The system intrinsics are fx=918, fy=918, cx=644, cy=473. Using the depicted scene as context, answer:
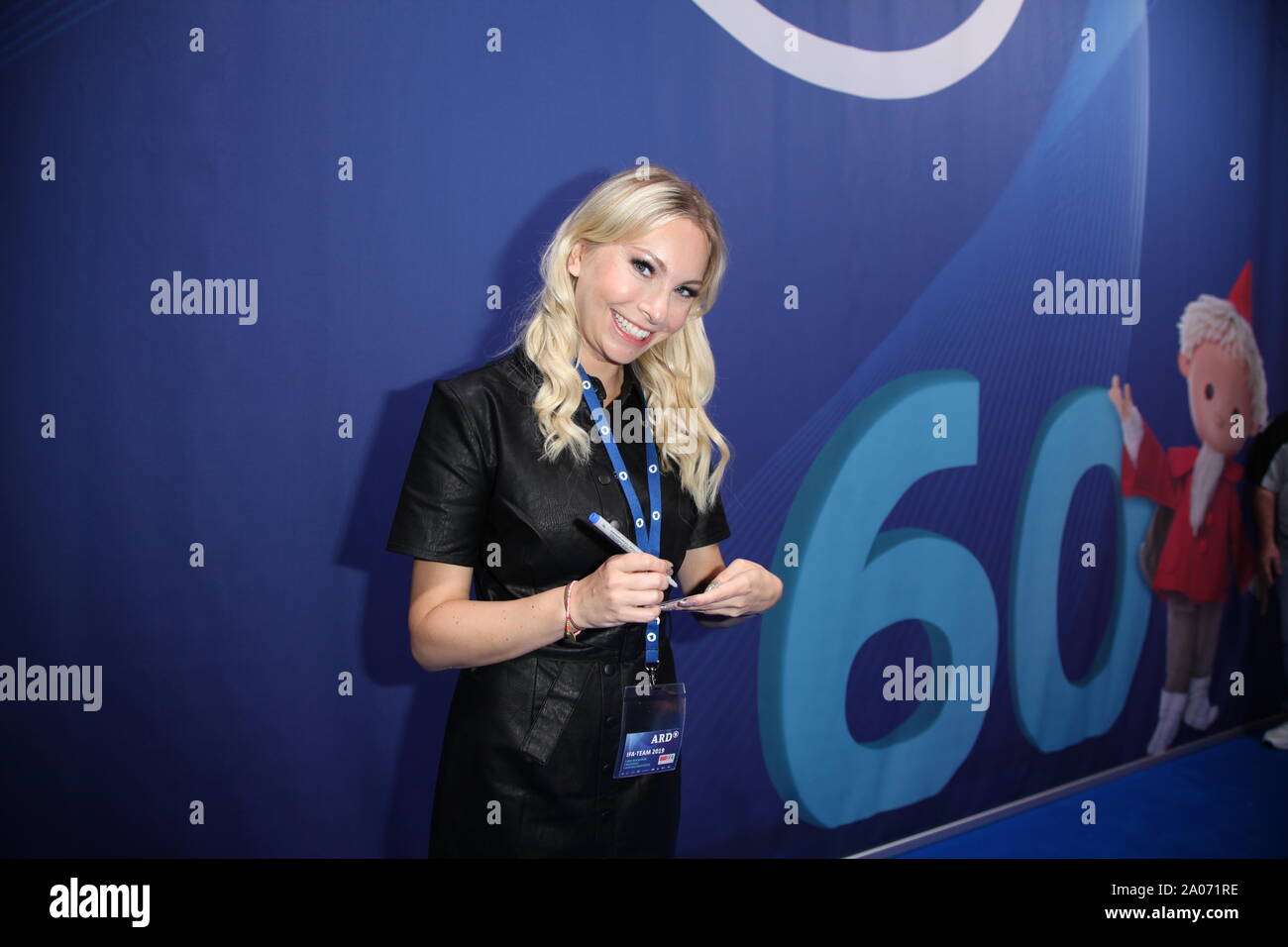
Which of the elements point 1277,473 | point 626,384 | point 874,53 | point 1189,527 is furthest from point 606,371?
point 1277,473

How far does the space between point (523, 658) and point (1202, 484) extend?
13.1ft

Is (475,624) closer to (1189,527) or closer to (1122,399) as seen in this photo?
(1122,399)

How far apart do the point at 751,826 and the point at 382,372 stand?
1980 mm

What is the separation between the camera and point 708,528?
188 cm

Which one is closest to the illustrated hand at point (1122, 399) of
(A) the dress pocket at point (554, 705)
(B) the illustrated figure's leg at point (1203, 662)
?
(B) the illustrated figure's leg at point (1203, 662)

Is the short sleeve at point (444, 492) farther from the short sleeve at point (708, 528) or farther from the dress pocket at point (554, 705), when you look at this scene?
the short sleeve at point (708, 528)

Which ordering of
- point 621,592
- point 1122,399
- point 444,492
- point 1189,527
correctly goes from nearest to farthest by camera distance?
point 621,592
point 444,492
point 1122,399
point 1189,527

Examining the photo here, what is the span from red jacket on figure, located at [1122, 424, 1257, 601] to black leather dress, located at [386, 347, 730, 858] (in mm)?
3325

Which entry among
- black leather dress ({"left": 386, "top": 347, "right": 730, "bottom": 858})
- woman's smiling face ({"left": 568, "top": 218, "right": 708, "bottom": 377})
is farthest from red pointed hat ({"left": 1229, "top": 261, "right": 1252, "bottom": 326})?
black leather dress ({"left": 386, "top": 347, "right": 730, "bottom": 858})

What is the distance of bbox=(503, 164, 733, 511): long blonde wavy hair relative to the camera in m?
1.61

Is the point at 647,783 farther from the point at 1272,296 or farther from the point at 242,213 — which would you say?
the point at 1272,296

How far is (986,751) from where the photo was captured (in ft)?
12.1

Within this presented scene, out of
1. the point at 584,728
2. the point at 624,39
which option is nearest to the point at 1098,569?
the point at 624,39

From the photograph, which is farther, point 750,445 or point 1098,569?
point 1098,569
